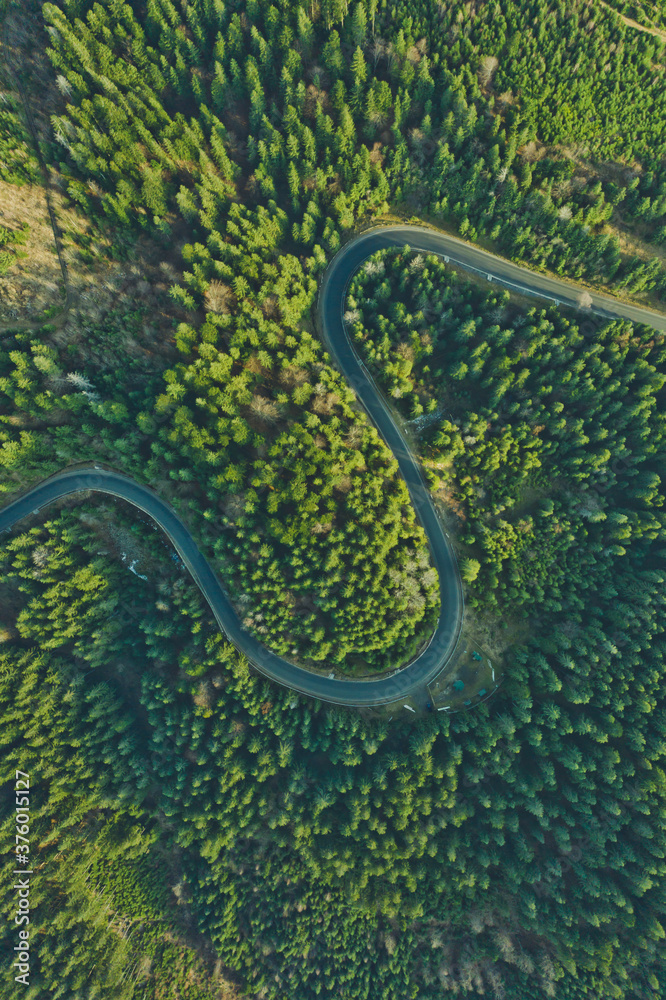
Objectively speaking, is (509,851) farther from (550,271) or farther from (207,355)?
(550,271)

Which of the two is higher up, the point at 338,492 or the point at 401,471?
the point at 401,471

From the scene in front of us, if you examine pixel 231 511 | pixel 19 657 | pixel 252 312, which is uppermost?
pixel 252 312

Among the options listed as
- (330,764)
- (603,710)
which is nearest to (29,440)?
(330,764)

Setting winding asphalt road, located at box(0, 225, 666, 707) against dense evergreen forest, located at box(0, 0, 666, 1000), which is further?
winding asphalt road, located at box(0, 225, 666, 707)

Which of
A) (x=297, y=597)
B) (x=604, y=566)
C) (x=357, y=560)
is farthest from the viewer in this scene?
(x=604, y=566)
